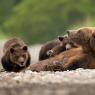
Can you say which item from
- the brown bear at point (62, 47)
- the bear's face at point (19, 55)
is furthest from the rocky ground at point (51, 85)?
the bear's face at point (19, 55)

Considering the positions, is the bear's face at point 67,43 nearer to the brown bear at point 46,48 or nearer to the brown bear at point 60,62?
the brown bear at point 60,62

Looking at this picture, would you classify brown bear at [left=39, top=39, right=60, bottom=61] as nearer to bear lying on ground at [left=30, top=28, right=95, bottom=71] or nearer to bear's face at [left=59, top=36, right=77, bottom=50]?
bear's face at [left=59, top=36, right=77, bottom=50]

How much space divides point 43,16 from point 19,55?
35.7 meters

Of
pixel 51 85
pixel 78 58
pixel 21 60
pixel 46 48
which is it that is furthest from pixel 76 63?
pixel 46 48

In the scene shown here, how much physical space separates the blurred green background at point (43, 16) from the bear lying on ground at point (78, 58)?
34381 millimetres

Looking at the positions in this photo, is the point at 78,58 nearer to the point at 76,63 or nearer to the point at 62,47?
the point at 76,63

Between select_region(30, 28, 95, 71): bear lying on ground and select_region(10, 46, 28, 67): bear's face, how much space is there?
2781 millimetres

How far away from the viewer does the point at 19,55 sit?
645 inches

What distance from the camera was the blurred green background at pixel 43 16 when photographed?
162 ft

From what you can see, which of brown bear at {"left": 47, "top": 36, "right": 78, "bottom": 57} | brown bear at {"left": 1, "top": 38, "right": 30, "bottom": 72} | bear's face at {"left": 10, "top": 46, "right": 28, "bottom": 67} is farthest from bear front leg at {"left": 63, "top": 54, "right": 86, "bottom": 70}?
bear's face at {"left": 10, "top": 46, "right": 28, "bottom": 67}

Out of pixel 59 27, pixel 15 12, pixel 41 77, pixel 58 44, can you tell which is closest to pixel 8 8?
pixel 15 12

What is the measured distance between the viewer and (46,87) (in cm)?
960

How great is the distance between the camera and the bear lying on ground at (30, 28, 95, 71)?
41.2 ft

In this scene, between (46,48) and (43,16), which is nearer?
(46,48)
